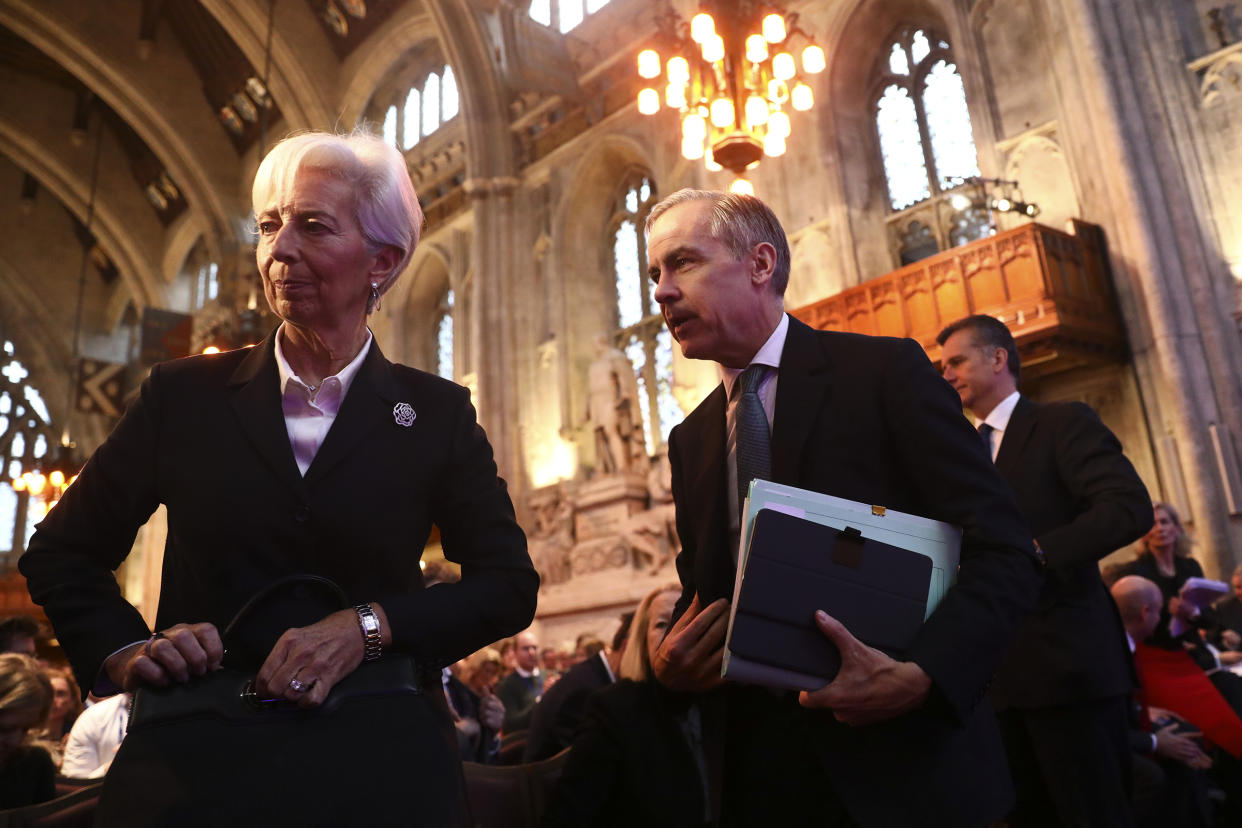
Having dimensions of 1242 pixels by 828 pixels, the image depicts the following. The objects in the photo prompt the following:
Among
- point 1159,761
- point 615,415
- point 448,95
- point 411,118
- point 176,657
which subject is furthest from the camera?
point 411,118

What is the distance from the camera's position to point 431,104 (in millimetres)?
18609

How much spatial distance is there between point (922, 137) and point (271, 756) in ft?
40.4

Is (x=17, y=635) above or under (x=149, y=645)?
above

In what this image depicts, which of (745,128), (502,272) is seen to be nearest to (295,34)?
(502,272)

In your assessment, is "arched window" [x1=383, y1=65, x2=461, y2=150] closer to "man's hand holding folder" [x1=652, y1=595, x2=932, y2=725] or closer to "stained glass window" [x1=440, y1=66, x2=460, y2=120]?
"stained glass window" [x1=440, y1=66, x2=460, y2=120]

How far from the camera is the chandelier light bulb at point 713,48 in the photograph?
6.59 meters

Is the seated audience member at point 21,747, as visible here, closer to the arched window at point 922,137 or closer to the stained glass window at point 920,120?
the arched window at point 922,137

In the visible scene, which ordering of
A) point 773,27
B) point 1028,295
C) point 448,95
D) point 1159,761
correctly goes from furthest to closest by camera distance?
point 448,95, point 1028,295, point 773,27, point 1159,761

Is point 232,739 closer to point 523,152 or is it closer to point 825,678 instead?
point 825,678

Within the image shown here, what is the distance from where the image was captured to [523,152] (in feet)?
54.1

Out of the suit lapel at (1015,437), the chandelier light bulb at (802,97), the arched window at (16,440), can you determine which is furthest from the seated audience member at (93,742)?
the arched window at (16,440)

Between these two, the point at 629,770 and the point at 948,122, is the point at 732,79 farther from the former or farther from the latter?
the point at 948,122

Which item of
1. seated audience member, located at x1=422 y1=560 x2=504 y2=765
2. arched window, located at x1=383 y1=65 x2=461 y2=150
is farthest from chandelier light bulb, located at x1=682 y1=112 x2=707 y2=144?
arched window, located at x1=383 y1=65 x2=461 y2=150

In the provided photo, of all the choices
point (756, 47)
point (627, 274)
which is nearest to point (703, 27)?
point (756, 47)
